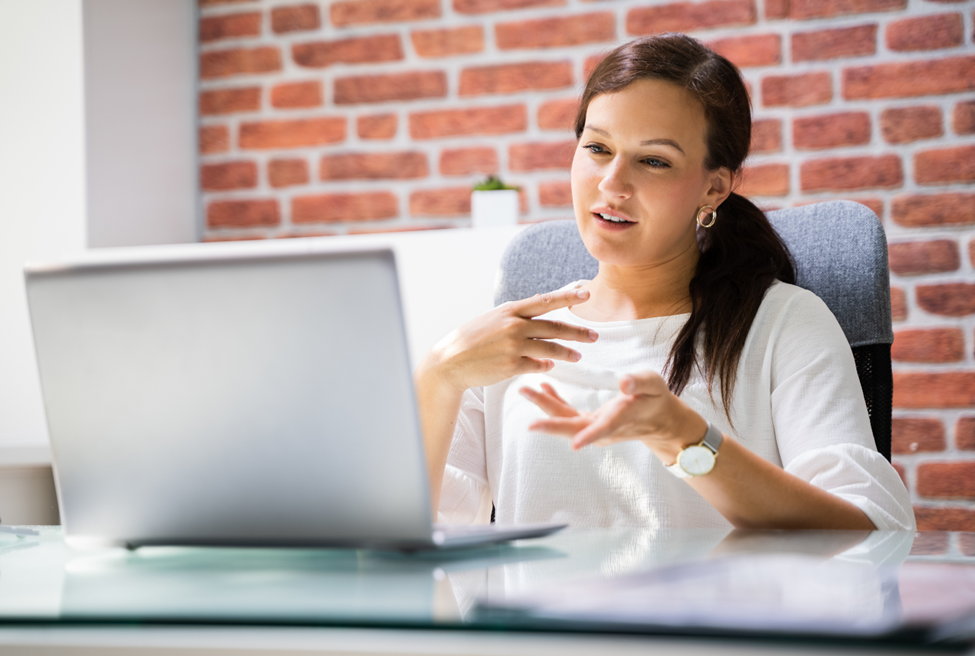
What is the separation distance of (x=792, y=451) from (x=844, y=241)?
31cm

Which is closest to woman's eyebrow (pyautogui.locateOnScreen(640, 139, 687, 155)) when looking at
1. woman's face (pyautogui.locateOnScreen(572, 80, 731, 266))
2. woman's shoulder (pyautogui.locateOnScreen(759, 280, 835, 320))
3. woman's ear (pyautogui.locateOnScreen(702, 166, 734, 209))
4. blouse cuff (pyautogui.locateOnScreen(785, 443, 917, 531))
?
woman's face (pyautogui.locateOnScreen(572, 80, 731, 266))

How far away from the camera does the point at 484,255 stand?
5.69 feet

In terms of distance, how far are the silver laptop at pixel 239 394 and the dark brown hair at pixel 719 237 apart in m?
0.67

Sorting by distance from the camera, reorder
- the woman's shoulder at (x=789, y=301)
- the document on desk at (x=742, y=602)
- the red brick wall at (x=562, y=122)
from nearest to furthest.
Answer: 1. the document on desk at (x=742, y=602)
2. the woman's shoulder at (x=789, y=301)
3. the red brick wall at (x=562, y=122)

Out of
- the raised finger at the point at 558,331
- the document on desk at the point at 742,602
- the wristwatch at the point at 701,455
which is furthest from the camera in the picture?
the raised finger at the point at 558,331

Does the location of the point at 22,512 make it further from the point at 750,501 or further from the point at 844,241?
the point at 844,241

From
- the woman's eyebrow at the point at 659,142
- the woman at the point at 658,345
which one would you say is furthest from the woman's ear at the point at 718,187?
the woman's eyebrow at the point at 659,142

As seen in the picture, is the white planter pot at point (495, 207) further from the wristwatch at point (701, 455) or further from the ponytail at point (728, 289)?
the wristwatch at point (701, 455)

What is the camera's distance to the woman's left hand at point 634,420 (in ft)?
2.39

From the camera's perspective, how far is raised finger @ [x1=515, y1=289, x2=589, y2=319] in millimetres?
993

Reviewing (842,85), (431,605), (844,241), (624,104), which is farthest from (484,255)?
(431,605)

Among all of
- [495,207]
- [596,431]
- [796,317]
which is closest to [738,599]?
[596,431]

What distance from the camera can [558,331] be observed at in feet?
3.20

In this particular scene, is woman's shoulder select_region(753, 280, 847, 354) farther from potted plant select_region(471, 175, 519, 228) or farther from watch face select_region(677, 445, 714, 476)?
potted plant select_region(471, 175, 519, 228)
